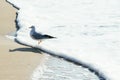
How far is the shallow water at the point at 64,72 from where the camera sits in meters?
5.15

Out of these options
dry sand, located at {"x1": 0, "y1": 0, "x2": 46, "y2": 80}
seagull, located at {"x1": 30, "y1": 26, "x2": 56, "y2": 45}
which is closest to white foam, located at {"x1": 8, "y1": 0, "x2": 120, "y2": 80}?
seagull, located at {"x1": 30, "y1": 26, "x2": 56, "y2": 45}

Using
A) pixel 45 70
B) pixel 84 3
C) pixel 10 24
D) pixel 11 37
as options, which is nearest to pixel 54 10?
pixel 84 3

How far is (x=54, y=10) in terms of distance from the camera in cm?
983

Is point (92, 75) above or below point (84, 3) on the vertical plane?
below

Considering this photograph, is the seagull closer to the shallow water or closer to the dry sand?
the dry sand

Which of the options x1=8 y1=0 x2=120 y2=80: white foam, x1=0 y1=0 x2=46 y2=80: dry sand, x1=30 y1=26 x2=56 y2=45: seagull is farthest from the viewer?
x1=30 y1=26 x2=56 y2=45: seagull

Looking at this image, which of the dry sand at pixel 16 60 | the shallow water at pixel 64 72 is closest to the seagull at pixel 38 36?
the dry sand at pixel 16 60

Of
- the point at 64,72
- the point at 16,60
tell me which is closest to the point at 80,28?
the point at 16,60

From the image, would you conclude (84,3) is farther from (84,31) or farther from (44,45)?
(44,45)

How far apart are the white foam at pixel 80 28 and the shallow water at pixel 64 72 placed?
0.64 ft

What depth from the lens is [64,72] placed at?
536cm

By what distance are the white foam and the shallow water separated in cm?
20

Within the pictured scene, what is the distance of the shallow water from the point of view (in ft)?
16.9

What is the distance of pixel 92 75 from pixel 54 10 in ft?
15.5
